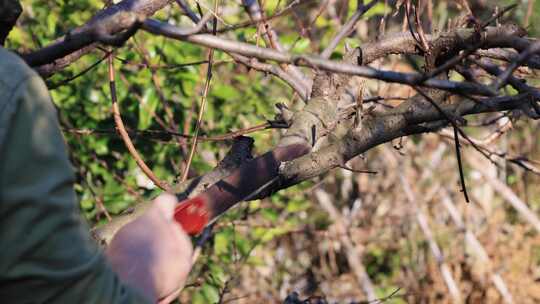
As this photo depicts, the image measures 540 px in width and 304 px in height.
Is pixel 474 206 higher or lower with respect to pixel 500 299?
higher

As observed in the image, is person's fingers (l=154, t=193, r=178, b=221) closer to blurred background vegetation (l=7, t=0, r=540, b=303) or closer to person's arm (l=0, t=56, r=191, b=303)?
person's arm (l=0, t=56, r=191, b=303)

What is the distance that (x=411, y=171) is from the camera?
643cm

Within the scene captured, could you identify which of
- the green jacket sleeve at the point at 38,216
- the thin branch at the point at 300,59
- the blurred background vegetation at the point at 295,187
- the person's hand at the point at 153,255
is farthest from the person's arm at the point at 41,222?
the blurred background vegetation at the point at 295,187

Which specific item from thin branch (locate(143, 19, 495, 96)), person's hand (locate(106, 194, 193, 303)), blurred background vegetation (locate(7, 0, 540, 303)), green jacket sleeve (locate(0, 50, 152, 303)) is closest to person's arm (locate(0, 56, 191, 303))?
green jacket sleeve (locate(0, 50, 152, 303))

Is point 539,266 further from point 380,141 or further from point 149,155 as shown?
point 380,141

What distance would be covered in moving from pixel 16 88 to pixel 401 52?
148 centimetres

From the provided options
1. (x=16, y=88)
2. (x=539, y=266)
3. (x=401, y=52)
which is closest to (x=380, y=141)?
(x=401, y=52)

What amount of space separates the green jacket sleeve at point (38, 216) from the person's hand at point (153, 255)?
0.15 meters

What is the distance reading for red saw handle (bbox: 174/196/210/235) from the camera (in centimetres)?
142

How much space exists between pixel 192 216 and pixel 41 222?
38 cm

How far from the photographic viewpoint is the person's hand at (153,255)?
4.30ft

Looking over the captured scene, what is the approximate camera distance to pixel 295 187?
4324mm

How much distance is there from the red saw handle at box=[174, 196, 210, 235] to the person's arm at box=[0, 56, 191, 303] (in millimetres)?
248

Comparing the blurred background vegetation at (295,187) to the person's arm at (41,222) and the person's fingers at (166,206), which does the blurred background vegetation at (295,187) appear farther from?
the person's arm at (41,222)
